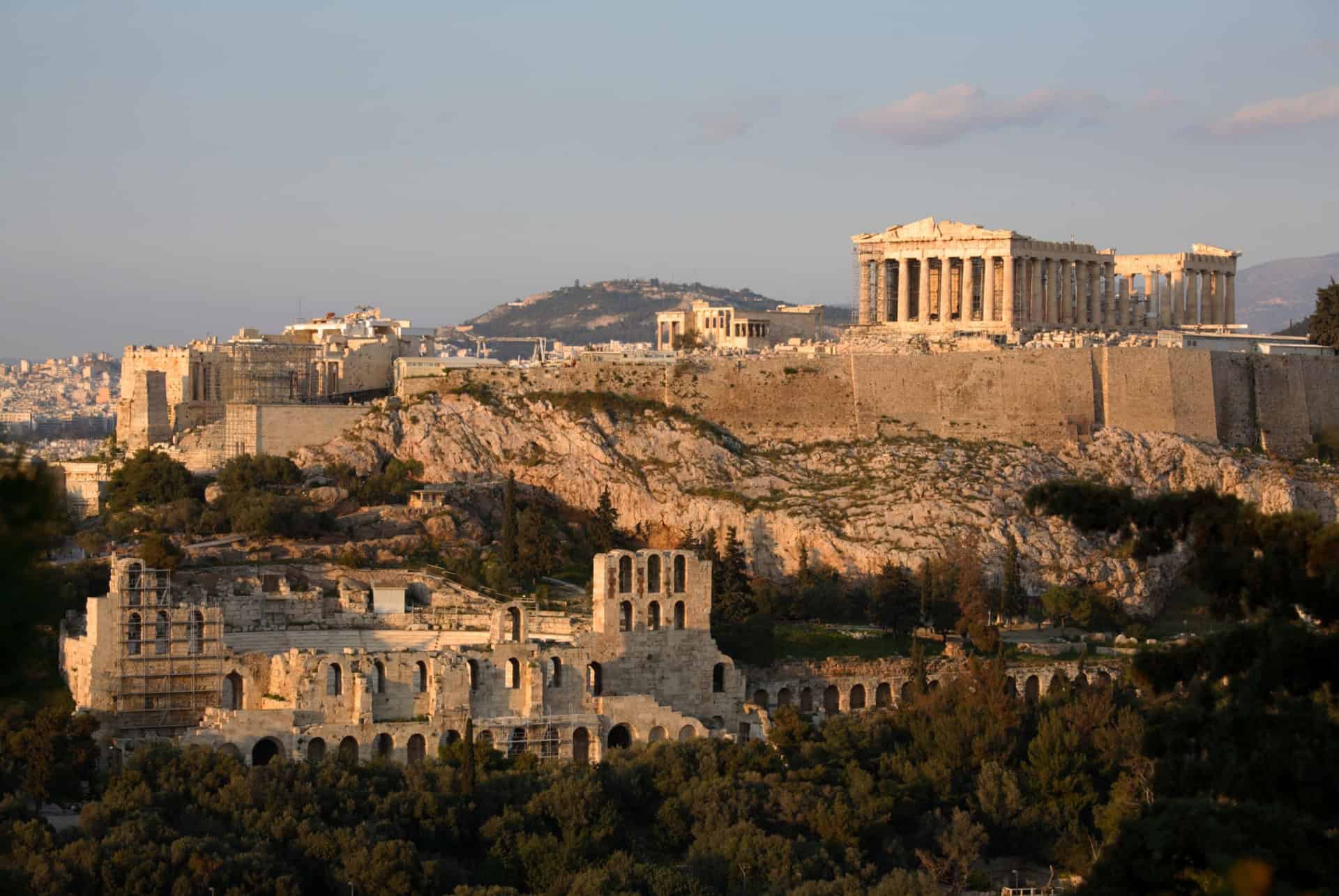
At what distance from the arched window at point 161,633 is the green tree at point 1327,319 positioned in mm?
43163

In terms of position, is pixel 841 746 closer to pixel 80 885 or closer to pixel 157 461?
pixel 80 885

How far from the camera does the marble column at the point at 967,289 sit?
250 feet

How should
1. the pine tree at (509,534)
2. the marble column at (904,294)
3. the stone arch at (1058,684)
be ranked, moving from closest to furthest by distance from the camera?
the stone arch at (1058,684) < the pine tree at (509,534) < the marble column at (904,294)

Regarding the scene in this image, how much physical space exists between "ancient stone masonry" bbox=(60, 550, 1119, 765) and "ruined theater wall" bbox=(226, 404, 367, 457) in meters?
11.6

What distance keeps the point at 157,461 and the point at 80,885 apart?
2490 centimetres

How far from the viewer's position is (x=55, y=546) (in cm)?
2209

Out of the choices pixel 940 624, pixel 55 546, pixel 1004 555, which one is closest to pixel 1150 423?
pixel 1004 555

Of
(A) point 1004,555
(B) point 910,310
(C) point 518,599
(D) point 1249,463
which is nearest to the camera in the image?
(C) point 518,599

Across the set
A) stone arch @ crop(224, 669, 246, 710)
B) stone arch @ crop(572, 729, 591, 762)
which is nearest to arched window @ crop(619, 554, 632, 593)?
stone arch @ crop(572, 729, 591, 762)

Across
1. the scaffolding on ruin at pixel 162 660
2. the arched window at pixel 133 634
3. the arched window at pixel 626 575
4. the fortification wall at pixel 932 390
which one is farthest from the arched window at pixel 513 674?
the fortification wall at pixel 932 390

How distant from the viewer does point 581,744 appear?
49656 mm

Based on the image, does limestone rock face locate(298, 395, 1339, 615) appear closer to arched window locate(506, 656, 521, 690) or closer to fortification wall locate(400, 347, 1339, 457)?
fortification wall locate(400, 347, 1339, 457)

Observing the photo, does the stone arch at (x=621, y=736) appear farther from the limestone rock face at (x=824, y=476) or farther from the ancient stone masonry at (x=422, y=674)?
the limestone rock face at (x=824, y=476)

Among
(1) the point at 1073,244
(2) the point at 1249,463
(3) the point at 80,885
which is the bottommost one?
(3) the point at 80,885
